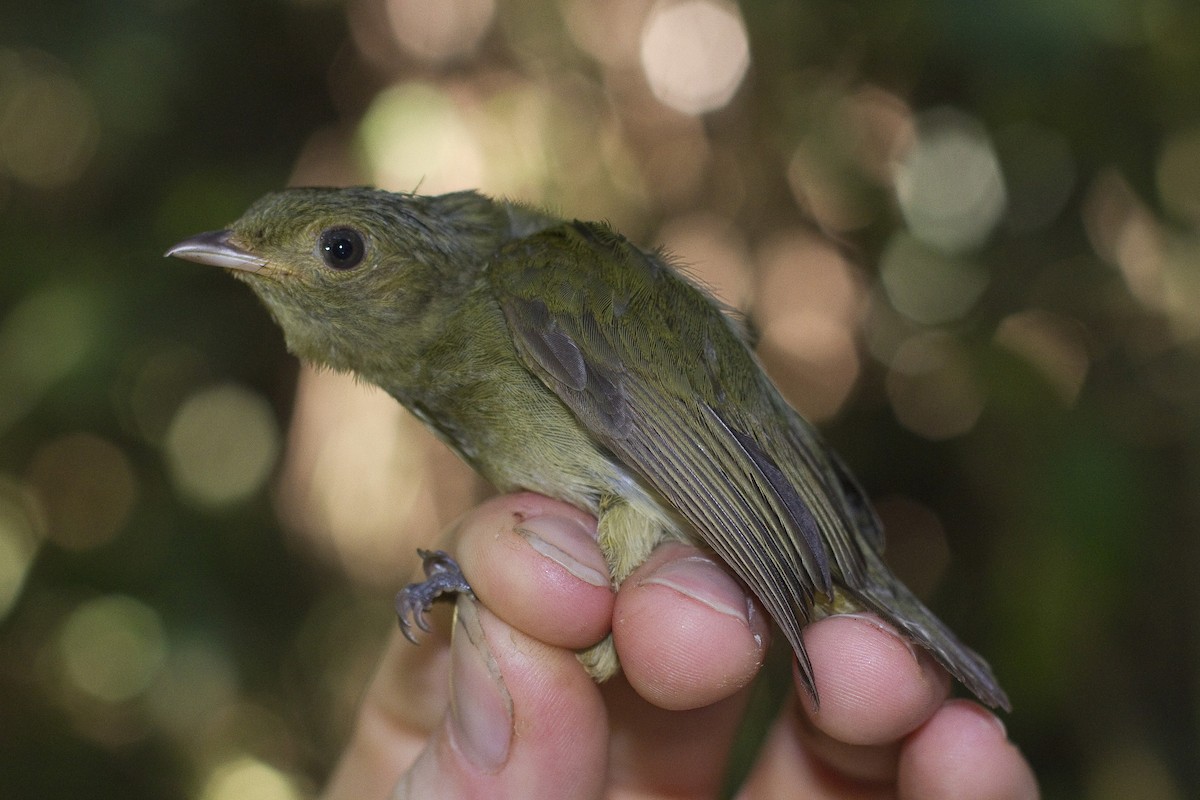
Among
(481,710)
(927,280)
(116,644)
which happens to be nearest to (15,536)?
(116,644)

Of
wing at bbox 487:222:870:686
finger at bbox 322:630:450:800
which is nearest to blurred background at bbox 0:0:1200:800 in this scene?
wing at bbox 487:222:870:686

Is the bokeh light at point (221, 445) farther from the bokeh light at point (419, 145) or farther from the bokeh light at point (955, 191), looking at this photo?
the bokeh light at point (955, 191)

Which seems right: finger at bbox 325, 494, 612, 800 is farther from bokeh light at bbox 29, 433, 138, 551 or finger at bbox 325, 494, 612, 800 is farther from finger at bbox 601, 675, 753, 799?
bokeh light at bbox 29, 433, 138, 551

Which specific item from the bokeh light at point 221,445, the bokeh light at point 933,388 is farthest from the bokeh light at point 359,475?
the bokeh light at point 933,388

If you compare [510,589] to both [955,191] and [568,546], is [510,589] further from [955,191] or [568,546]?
[955,191]

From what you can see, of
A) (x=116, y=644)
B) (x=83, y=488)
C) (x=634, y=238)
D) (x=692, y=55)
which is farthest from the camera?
(x=692, y=55)
